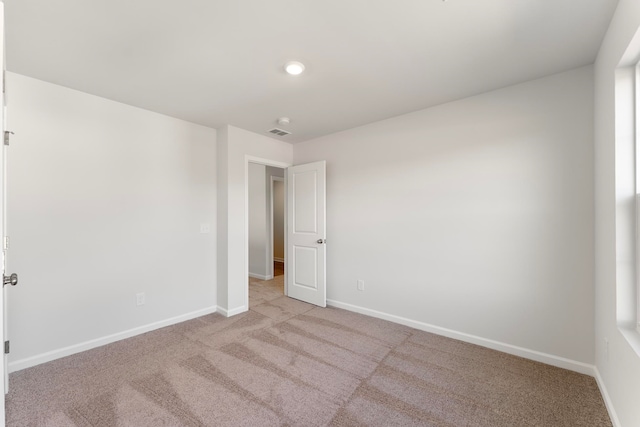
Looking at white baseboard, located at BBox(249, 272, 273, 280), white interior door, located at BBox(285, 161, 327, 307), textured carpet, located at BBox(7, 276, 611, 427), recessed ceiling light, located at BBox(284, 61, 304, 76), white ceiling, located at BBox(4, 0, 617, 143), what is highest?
white ceiling, located at BBox(4, 0, 617, 143)

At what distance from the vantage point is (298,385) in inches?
79.0

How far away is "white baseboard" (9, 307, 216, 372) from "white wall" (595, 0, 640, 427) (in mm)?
3645

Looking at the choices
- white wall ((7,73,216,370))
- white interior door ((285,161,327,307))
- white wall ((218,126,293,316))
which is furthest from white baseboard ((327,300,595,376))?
white wall ((7,73,216,370))

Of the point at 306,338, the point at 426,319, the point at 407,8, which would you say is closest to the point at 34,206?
the point at 306,338

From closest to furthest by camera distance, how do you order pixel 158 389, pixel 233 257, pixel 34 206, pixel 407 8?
pixel 407 8, pixel 158 389, pixel 34 206, pixel 233 257

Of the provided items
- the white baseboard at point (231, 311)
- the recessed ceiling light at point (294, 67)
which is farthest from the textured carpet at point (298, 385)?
the recessed ceiling light at point (294, 67)

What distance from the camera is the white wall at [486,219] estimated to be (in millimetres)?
2180

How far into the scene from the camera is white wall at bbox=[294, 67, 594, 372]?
2180mm

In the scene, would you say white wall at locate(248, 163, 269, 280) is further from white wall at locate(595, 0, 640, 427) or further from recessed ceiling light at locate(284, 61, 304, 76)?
white wall at locate(595, 0, 640, 427)

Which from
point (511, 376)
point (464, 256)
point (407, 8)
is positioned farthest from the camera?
point (464, 256)

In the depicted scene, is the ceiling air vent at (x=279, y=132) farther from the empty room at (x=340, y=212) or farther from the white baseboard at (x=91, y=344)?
the white baseboard at (x=91, y=344)

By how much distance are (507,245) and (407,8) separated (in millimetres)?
2068

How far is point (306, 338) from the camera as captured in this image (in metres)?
2.74

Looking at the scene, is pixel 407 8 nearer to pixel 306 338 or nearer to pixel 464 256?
pixel 464 256
